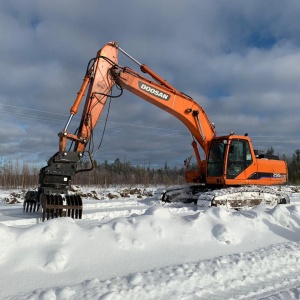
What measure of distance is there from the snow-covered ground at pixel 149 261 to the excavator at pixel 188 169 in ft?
10.4

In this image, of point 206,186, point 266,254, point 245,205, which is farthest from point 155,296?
point 206,186

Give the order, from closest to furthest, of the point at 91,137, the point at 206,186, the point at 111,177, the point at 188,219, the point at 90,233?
the point at 90,233
the point at 188,219
the point at 91,137
the point at 206,186
the point at 111,177

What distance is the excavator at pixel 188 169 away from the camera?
8.39 meters

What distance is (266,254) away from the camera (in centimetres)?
510

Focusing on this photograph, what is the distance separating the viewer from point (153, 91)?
36.7 feet

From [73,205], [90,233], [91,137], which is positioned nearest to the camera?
[90,233]

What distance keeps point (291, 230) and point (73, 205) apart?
462 centimetres

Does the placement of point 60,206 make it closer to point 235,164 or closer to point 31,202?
point 31,202

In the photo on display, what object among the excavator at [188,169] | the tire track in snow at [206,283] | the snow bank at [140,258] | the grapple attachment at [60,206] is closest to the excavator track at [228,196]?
the excavator at [188,169]

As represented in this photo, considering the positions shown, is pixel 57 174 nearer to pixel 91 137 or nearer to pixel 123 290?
pixel 91 137

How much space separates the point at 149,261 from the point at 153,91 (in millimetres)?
7339

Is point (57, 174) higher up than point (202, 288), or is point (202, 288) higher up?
point (57, 174)

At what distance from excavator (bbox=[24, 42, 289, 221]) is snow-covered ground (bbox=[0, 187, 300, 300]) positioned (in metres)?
3.16

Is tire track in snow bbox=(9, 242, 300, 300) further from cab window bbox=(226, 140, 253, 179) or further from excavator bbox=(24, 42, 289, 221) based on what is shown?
cab window bbox=(226, 140, 253, 179)
